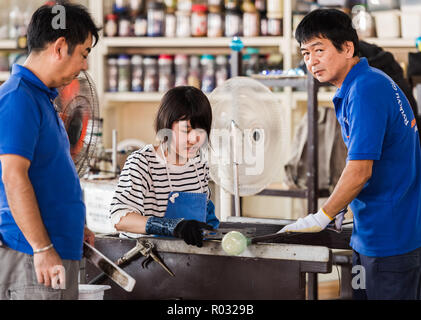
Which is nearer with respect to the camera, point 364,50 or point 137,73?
point 364,50

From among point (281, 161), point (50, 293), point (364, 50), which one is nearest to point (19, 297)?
point (50, 293)

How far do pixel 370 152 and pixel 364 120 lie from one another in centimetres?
8

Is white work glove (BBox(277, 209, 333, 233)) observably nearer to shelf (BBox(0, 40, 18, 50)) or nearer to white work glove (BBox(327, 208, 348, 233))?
white work glove (BBox(327, 208, 348, 233))

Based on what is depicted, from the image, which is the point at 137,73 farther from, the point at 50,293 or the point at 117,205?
the point at 50,293

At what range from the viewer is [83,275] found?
75.4 inches

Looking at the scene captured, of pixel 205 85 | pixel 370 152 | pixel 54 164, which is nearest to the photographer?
pixel 54 164

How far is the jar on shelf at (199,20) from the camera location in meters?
4.00

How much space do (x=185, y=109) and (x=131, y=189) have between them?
0.26 meters

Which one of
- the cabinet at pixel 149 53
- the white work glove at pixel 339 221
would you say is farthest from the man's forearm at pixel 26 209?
the cabinet at pixel 149 53

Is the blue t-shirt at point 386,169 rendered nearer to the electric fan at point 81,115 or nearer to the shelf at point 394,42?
the electric fan at point 81,115

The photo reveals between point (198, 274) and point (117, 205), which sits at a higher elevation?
point (117, 205)

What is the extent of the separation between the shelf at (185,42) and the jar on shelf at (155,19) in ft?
0.15

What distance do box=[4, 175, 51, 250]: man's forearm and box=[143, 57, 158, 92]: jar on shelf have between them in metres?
2.79
